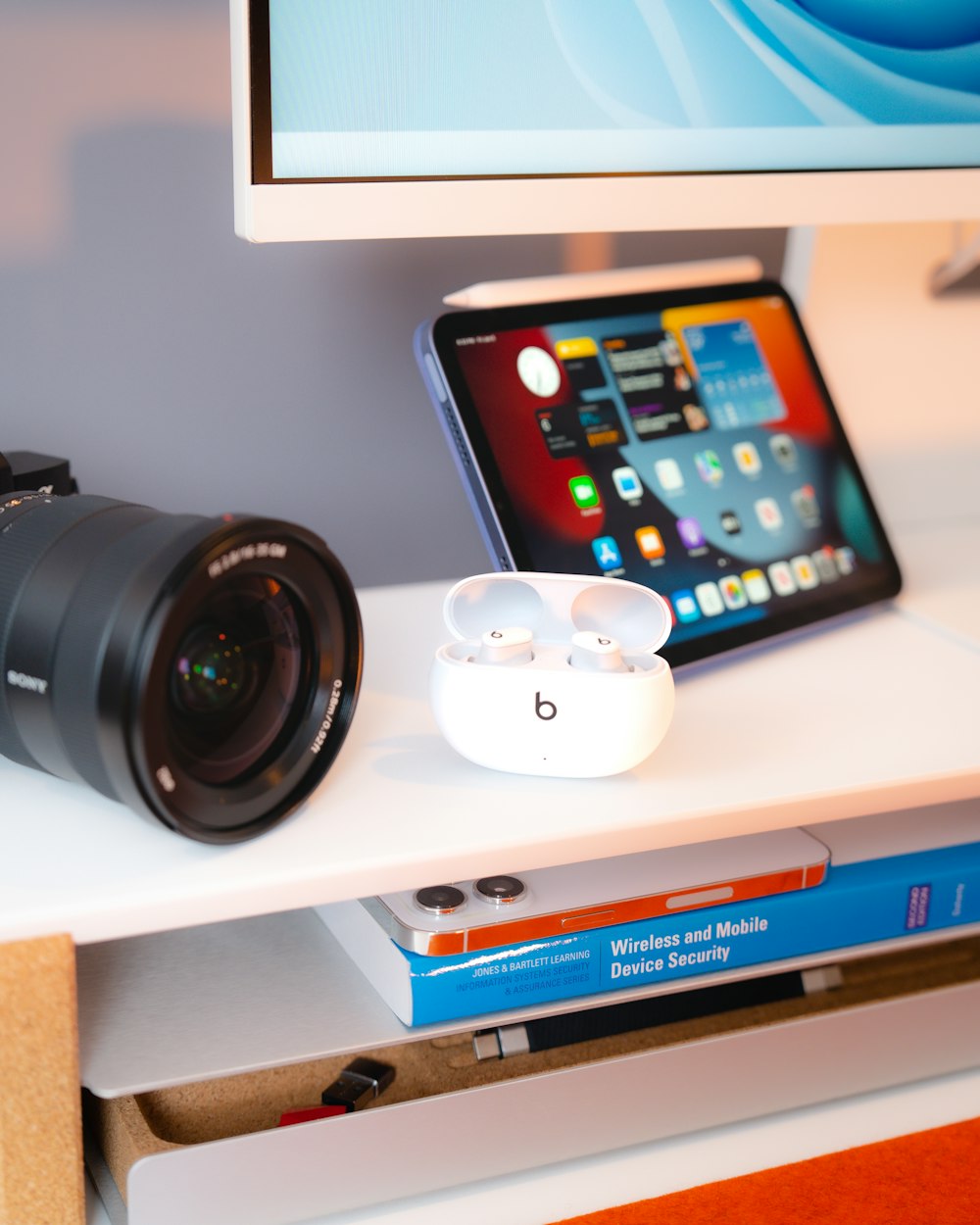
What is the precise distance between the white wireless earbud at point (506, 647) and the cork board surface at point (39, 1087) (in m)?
0.22

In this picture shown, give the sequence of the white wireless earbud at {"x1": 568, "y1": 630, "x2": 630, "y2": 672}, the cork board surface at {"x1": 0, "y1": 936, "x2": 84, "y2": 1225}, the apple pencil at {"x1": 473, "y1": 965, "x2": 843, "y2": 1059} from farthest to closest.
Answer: the apple pencil at {"x1": 473, "y1": 965, "x2": 843, "y2": 1059}, the white wireless earbud at {"x1": 568, "y1": 630, "x2": 630, "y2": 672}, the cork board surface at {"x1": 0, "y1": 936, "x2": 84, "y2": 1225}

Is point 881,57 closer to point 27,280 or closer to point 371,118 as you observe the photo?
point 371,118

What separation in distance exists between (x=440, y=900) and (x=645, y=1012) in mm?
170

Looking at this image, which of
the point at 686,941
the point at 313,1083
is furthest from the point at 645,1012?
the point at 313,1083

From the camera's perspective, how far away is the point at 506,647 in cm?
62

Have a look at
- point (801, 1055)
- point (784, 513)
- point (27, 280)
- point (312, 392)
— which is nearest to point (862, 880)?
point (801, 1055)

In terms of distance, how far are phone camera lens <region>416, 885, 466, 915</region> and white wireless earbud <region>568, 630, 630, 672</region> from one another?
13cm

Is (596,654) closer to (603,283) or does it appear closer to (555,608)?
(555,608)

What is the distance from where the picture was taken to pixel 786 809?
621mm

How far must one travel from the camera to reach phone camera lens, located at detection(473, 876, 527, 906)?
656 mm

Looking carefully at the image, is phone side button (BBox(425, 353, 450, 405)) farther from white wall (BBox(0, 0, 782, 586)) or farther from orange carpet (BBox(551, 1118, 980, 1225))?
orange carpet (BBox(551, 1118, 980, 1225))

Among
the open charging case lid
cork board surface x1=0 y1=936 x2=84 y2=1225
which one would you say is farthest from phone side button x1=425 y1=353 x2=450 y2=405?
cork board surface x1=0 y1=936 x2=84 y2=1225

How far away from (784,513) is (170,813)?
47cm

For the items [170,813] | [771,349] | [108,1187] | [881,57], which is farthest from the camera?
[771,349]
